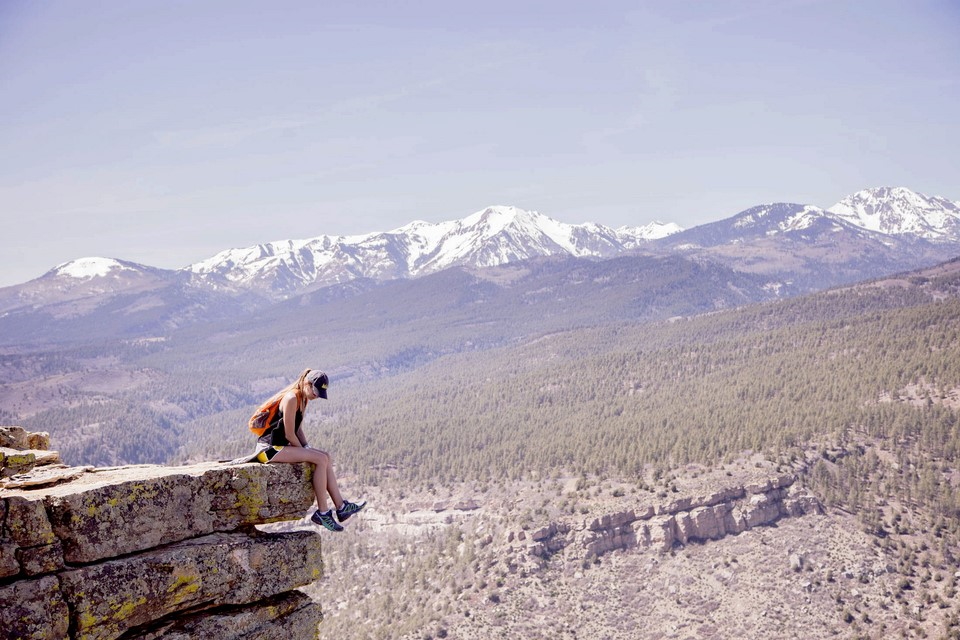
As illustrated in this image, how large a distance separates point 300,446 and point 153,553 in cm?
443

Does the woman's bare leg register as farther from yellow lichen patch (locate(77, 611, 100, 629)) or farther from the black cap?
yellow lichen patch (locate(77, 611, 100, 629))

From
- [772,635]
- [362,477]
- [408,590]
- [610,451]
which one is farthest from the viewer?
[362,477]

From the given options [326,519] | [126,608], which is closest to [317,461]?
[326,519]

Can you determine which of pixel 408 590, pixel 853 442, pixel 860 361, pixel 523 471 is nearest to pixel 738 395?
pixel 860 361

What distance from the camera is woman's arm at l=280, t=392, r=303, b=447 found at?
19.1 m

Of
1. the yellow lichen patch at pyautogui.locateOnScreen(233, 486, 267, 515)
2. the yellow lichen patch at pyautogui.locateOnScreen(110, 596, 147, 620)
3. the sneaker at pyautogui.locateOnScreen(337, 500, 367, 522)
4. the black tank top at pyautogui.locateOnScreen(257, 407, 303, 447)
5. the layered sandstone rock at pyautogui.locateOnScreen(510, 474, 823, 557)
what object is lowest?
the layered sandstone rock at pyautogui.locateOnScreen(510, 474, 823, 557)

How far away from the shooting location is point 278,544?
18.9m

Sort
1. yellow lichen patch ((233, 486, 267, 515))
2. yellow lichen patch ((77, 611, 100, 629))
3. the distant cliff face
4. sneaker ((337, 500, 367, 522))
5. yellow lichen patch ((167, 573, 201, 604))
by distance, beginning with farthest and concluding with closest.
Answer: sneaker ((337, 500, 367, 522))
yellow lichen patch ((233, 486, 267, 515))
yellow lichen patch ((167, 573, 201, 604))
yellow lichen patch ((77, 611, 100, 629))
the distant cliff face

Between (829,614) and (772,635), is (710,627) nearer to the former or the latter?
(772,635)

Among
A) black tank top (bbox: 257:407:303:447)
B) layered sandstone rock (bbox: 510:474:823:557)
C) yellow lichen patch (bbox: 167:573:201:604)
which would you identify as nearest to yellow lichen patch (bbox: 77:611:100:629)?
yellow lichen patch (bbox: 167:573:201:604)

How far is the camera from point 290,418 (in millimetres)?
19156

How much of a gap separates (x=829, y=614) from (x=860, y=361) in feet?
354

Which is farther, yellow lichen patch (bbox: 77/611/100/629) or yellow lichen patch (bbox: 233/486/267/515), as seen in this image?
yellow lichen patch (bbox: 233/486/267/515)

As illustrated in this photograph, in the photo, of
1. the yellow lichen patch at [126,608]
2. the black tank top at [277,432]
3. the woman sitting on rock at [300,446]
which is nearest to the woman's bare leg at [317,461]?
the woman sitting on rock at [300,446]
